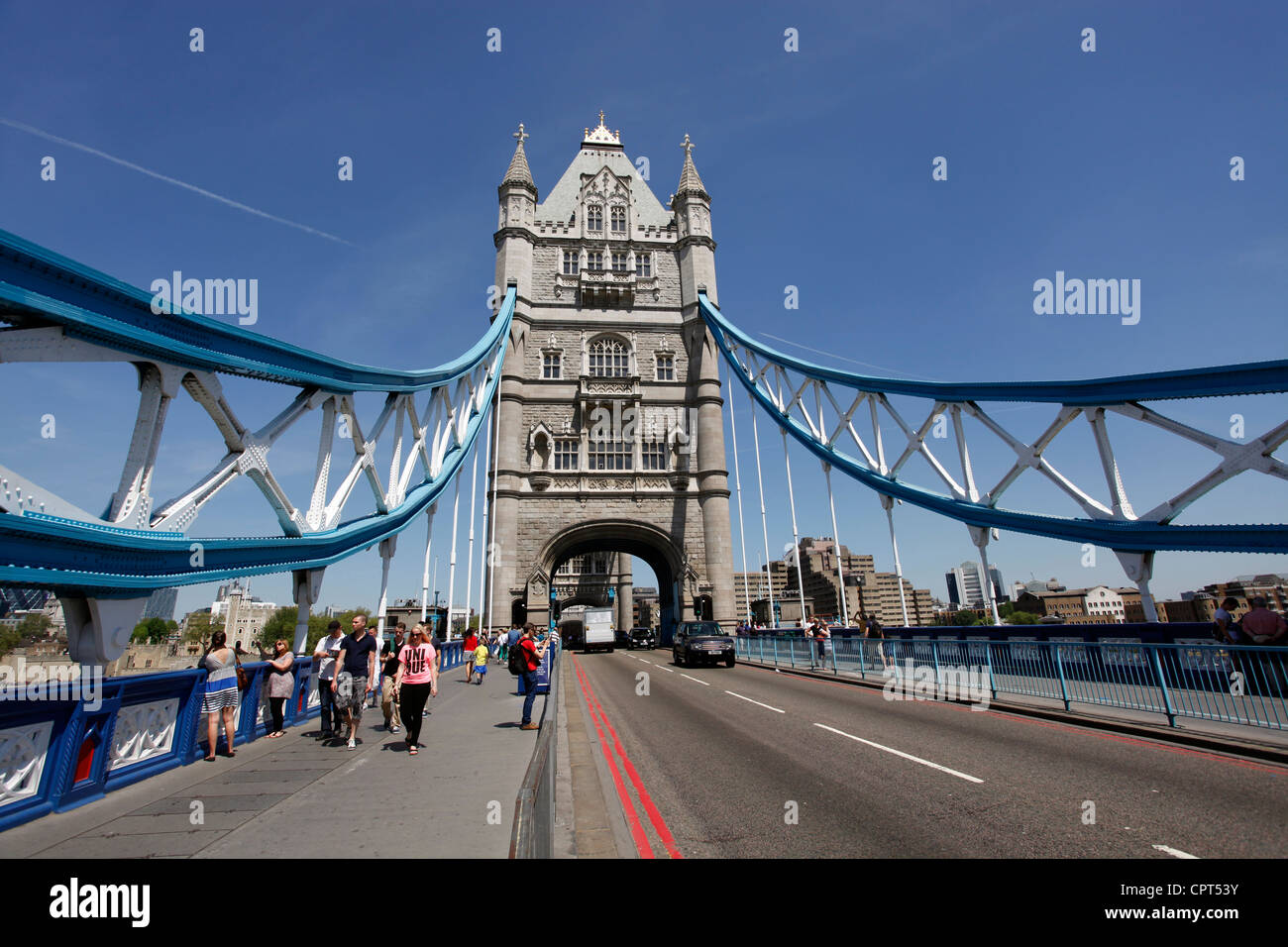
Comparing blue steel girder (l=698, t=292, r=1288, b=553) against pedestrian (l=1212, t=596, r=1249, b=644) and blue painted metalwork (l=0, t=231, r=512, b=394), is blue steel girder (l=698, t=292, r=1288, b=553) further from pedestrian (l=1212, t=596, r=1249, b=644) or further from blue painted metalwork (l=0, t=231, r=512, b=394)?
blue painted metalwork (l=0, t=231, r=512, b=394)

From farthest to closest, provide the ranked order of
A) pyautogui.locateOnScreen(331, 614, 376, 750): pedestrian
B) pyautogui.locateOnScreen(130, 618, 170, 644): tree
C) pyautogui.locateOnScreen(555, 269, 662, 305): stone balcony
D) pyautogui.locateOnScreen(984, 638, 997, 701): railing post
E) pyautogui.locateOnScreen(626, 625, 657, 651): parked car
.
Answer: pyautogui.locateOnScreen(130, 618, 170, 644): tree
pyautogui.locateOnScreen(626, 625, 657, 651): parked car
pyautogui.locateOnScreen(555, 269, 662, 305): stone balcony
pyautogui.locateOnScreen(984, 638, 997, 701): railing post
pyautogui.locateOnScreen(331, 614, 376, 750): pedestrian

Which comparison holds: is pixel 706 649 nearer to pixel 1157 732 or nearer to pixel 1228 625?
pixel 1228 625

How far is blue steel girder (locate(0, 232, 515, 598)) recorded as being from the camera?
6500 mm

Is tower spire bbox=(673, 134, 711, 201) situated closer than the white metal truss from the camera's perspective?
No

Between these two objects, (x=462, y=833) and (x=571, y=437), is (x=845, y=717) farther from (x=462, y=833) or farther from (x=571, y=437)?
(x=571, y=437)

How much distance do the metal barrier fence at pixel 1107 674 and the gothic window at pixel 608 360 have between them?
79.7ft

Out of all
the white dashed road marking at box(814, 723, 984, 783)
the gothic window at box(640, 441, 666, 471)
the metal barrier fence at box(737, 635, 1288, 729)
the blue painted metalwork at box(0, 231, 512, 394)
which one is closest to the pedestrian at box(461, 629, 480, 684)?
the blue painted metalwork at box(0, 231, 512, 394)

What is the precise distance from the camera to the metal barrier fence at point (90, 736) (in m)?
5.18

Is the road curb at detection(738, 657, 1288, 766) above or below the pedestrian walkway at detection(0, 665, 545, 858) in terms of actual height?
below

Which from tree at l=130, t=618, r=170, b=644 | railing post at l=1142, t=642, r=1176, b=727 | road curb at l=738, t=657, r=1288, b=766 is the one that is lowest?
tree at l=130, t=618, r=170, b=644

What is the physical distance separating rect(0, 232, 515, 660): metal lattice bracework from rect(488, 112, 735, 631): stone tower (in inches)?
831

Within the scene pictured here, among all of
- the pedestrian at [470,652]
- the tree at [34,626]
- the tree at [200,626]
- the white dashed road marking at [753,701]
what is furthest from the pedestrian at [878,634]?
the tree at [200,626]

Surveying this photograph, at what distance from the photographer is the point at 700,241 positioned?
130 feet

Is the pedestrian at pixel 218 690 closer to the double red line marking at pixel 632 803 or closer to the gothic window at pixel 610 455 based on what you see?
the double red line marking at pixel 632 803
